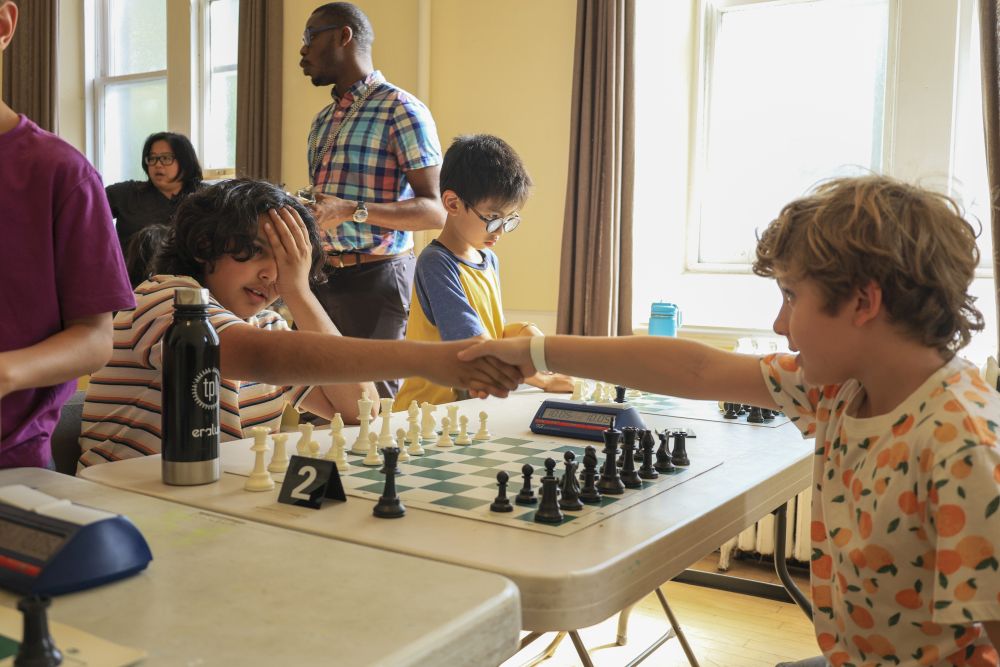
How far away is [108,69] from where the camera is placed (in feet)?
23.2

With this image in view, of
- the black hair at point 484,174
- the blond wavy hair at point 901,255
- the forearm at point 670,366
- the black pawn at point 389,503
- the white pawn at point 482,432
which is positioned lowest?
the white pawn at point 482,432

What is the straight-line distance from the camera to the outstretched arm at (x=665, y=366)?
1.52m

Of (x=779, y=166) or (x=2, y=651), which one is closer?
(x=2, y=651)

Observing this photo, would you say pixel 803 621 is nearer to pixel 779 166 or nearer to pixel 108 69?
pixel 779 166

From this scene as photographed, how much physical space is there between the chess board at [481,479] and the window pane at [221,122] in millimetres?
4835

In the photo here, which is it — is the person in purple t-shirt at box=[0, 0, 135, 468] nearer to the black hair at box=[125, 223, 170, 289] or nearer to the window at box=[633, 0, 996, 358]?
the black hair at box=[125, 223, 170, 289]

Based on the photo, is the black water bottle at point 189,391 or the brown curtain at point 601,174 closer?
the black water bottle at point 189,391

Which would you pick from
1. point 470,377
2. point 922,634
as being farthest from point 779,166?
point 922,634

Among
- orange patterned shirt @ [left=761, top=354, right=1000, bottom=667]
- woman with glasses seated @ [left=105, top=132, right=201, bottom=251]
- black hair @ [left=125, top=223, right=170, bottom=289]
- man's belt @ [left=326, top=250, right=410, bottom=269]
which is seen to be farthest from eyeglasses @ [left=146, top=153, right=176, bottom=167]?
orange patterned shirt @ [left=761, top=354, right=1000, bottom=667]

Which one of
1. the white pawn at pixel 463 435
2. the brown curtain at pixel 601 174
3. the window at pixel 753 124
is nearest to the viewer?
the white pawn at pixel 463 435

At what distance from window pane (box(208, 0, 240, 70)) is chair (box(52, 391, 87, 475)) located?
15.7 feet

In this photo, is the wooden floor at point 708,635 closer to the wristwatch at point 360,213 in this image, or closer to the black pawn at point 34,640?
the wristwatch at point 360,213

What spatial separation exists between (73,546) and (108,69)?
23.5 ft

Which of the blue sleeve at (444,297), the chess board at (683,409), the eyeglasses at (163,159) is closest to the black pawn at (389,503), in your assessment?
the chess board at (683,409)
